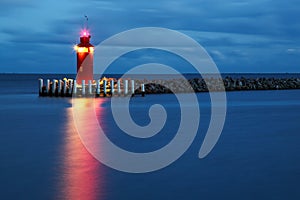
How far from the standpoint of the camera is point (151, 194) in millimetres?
5457

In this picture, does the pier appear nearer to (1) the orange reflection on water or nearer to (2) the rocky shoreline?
(2) the rocky shoreline

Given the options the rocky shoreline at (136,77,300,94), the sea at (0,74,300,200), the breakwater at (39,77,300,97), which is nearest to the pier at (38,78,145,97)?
the breakwater at (39,77,300,97)

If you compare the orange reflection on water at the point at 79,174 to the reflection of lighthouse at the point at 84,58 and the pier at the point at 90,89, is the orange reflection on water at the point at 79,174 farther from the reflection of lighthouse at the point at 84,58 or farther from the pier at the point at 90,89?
the reflection of lighthouse at the point at 84,58

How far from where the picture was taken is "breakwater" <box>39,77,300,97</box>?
23.4 metres

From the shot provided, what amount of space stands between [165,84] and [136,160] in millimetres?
21625

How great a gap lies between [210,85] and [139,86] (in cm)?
692

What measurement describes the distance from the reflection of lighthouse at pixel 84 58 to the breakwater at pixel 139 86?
40cm

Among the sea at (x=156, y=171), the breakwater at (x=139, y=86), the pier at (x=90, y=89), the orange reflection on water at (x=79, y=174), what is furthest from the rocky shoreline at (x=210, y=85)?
the orange reflection on water at (x=79, y=174)

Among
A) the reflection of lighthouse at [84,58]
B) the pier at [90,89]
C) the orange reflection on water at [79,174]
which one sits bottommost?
the orange reflection on water at [79,174]

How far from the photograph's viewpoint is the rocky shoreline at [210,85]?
27.9 meters

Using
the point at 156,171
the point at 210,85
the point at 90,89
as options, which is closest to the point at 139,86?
the point at 90,89

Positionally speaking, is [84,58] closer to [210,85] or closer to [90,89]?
[90,89]

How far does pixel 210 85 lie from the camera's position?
31.9 metres

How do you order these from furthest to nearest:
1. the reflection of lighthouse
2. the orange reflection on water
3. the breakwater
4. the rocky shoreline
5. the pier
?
the rocky shoreline
the reflection of lighthouse
the breakwater
the pier
the orange reflection on water
